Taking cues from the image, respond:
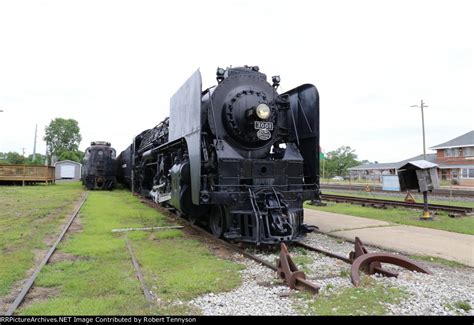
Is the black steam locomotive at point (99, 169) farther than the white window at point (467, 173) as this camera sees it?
No

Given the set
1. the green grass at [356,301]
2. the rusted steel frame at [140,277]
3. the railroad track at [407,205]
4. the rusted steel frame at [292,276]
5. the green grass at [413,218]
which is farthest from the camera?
the railroad track at [407,205]

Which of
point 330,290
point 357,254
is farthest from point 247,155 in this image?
point 330,290

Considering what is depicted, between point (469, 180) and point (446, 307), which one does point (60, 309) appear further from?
point (469, 180)

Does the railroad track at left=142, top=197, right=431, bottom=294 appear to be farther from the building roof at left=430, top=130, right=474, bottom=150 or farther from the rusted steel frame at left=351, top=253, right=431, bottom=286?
the building roof at left=430, top=130, right=474, bottom=150

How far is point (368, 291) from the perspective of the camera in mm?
4082

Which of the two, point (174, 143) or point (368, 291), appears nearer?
point (368, 291)

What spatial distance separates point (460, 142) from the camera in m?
37.5

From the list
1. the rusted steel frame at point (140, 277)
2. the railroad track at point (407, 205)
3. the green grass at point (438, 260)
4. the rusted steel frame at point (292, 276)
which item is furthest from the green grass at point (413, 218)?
the rusted steel frame at point (140, 277)

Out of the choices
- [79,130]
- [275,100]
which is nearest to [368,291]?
[275,100]

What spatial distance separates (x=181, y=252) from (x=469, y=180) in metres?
35.7

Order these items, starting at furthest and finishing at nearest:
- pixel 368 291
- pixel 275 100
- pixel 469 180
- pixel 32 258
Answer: pixel 469 180, pixel 275 100, pixel 32 258, pixel 368 291

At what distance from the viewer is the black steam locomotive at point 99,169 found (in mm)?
24141

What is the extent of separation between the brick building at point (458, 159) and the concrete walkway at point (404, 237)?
2972 cm

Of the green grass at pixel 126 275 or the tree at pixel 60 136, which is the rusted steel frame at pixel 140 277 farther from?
the tree at pixel 60 136
